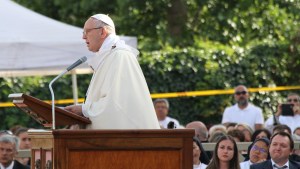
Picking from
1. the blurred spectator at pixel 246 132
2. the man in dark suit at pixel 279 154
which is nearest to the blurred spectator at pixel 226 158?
the man in dark suit at pixel 279 154

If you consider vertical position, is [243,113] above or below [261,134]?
above

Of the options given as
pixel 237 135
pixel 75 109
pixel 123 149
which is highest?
pixel 237 135

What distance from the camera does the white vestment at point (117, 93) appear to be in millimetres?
8305

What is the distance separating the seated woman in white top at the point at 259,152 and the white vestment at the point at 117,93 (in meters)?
4.45

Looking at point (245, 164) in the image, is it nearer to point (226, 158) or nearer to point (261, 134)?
point (226, 158)

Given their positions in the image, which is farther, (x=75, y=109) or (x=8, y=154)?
(x=8, y=154)

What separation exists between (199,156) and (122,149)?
5545 millimetres

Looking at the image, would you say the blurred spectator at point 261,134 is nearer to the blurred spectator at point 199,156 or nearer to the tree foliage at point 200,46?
the blurred spectator at point 199,156

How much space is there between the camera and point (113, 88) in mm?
8406

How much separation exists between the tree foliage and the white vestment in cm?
1199

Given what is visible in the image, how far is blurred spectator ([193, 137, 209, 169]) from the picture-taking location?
42.2 ft

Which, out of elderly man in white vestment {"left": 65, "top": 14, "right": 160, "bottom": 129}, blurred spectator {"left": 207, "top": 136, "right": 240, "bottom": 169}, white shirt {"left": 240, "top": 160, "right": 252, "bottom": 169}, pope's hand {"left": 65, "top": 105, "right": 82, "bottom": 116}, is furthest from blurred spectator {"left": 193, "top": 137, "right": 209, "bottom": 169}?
pope's hand {"left": 65, "top": 105, "right": 82, "bottom": 116}

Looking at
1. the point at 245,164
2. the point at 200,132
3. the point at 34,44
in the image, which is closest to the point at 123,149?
the point at 245,164

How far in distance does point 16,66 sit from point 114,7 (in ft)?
37.5
